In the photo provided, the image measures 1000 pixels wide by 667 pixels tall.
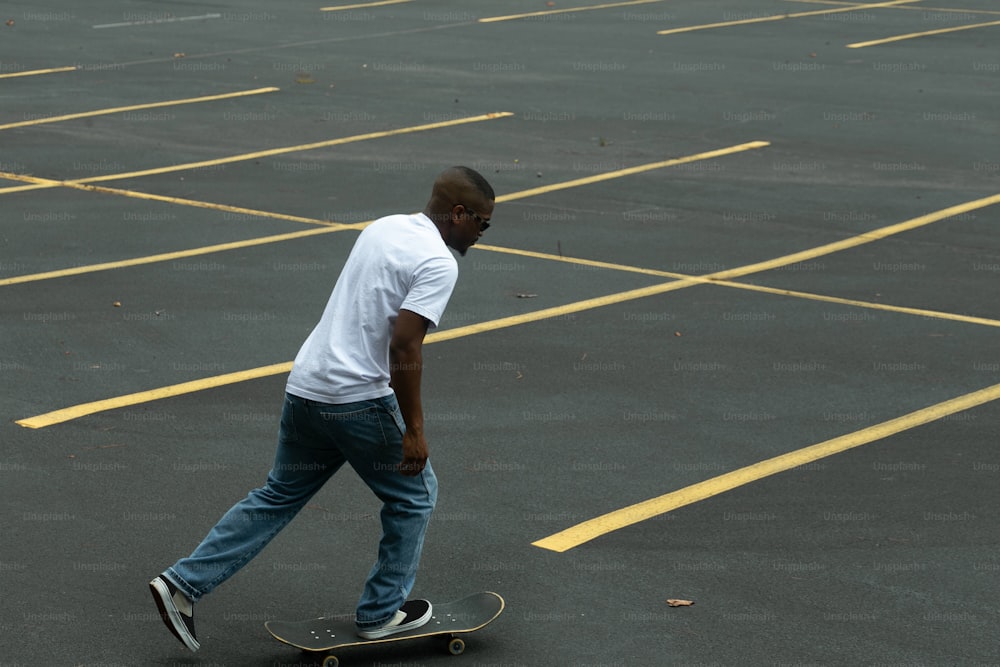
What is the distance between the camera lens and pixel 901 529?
7.23 m

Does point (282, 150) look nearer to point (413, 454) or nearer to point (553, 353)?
point (553, 353)

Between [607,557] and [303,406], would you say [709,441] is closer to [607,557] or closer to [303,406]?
[607,557]

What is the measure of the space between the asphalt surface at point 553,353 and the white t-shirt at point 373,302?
3.63 ft

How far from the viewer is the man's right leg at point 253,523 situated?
19.0 ft

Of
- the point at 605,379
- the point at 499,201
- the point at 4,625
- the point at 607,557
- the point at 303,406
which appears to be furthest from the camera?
the point at 499,201

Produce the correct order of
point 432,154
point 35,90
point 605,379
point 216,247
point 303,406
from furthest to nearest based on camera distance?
point 35,90 < point 432,154 < point 216,247 < point 605,379 < point 303,406

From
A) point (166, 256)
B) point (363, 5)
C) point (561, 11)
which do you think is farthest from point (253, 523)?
point (363, 5)

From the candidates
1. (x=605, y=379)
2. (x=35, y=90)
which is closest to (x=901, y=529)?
(x=605, y=379)

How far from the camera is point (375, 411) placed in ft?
18.6

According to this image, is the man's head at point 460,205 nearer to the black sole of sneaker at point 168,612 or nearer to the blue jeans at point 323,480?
the blue jeans at point 323,480

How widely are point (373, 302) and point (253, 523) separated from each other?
1036 millimetres

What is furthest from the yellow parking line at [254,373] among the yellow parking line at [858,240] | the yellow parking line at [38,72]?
the yellow parking line at [38,72]

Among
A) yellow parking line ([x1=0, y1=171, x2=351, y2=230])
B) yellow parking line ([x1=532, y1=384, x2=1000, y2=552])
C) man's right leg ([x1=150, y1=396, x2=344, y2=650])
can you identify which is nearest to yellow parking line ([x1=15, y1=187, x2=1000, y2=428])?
yellow parking line ([x1=0, y1=171, x2=351, y2=230])

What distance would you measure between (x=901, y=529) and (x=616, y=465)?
1.53m
